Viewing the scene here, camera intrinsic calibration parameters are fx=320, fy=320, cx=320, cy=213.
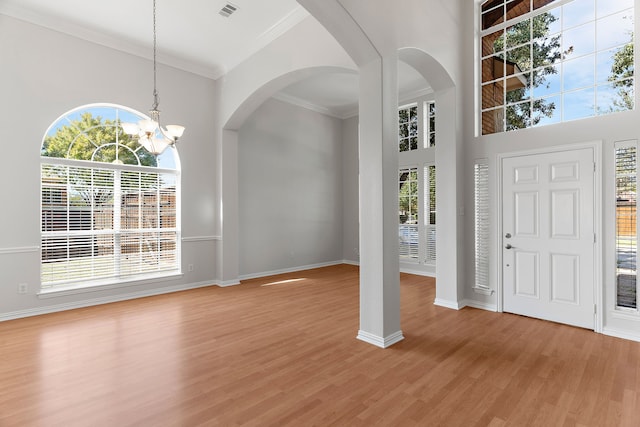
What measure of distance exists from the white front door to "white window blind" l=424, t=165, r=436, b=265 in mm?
2420

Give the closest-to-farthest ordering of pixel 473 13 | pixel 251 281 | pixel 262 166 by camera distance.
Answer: pixel 473 13 → pixel 251 281 → pixel 262 166

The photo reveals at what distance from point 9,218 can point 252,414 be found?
411cm

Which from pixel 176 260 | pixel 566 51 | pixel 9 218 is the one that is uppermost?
pixel 566 51

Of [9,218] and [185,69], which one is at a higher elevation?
[185,69]

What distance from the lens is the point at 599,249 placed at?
3381mm

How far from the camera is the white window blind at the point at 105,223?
4391 millimetres

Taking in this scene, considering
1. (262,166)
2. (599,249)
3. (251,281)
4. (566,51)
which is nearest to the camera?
(599,249)

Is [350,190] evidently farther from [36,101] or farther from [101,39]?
[36,101]

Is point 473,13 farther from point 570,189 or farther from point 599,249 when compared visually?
point 599,249

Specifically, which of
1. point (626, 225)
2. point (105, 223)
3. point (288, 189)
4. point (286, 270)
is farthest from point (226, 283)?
point (626, 225)

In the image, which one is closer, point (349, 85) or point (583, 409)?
point (583, 409)

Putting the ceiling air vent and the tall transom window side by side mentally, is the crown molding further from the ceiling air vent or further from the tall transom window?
the tall transom window

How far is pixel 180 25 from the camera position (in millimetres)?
4406

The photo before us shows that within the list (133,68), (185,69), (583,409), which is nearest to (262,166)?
(185,69)
